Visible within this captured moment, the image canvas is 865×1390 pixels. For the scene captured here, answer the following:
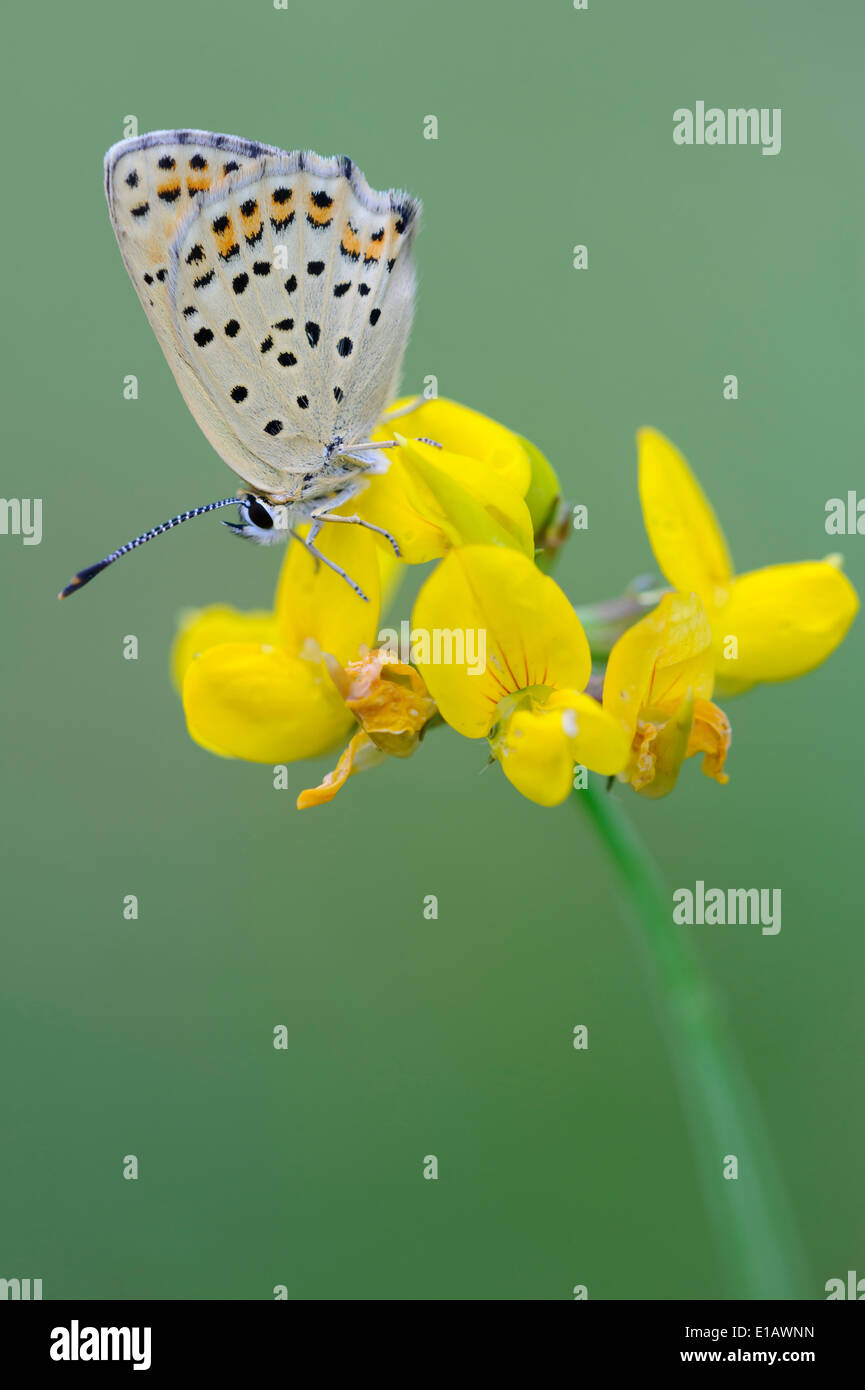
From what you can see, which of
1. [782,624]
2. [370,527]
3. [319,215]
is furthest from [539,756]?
[319,215]

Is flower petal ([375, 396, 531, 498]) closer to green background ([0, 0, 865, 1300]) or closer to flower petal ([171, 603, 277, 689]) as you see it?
flower petal ([171, 603, 277, 689])

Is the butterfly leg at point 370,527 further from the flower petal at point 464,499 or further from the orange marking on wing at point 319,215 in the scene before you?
the orange marking on wing at point 319,215

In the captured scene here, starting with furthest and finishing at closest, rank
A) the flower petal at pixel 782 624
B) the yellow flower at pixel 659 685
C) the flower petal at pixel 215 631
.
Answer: the flower petal at pixel 215 631
the flower petal at pixel 782 624
the yellow flower at pixel 659 685

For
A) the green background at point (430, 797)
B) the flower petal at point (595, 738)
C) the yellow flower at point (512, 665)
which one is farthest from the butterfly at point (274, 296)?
the green background at point (430, 797)

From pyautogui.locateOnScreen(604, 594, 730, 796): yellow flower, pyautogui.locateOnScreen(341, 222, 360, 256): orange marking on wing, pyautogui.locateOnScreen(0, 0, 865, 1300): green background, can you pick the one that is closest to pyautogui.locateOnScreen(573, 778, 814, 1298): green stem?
pyautogui.locateOnScreen(604, 594, 730, 796): yellow flower

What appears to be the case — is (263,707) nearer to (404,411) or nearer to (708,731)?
(404,411)
